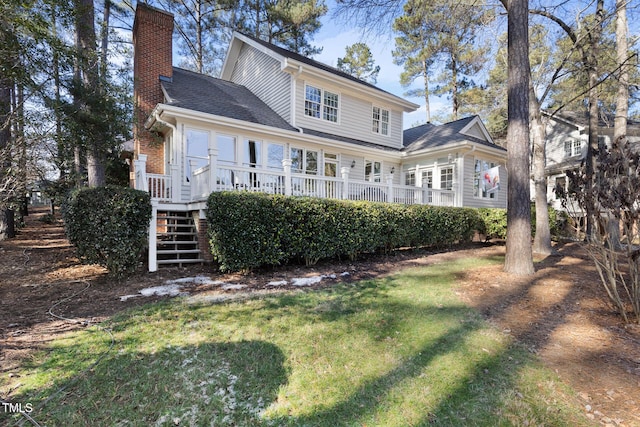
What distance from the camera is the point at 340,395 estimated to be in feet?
8.53

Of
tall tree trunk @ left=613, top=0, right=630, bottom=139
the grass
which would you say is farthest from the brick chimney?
tall tree trunk @ left=613, top=0, right=630, bottom=139

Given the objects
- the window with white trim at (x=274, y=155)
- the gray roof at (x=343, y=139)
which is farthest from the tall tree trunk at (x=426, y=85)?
the window with white trim at (x=274, y=155)

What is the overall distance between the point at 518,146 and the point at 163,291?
7248 millimetres

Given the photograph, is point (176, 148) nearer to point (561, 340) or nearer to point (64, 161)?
point (64, 161)

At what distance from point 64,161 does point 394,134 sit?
40.5ft

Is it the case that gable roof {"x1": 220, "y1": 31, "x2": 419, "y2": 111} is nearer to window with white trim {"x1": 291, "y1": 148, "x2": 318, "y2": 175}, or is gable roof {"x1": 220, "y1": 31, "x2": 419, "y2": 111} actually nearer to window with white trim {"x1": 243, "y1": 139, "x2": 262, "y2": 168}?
window with white trim {"x1": 291, "y1": 148, "x2": 318, "y2": 175}

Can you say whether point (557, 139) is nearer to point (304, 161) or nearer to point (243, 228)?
point (304, 161)

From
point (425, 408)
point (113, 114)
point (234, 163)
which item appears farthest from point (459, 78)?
point (425, 408)

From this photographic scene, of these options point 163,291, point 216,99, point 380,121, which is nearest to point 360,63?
point 380,121

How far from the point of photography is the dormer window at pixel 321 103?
11.9m

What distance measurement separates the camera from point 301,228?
6547mm

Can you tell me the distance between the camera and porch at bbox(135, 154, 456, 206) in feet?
23.4

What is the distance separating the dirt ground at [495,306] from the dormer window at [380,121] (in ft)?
25.9

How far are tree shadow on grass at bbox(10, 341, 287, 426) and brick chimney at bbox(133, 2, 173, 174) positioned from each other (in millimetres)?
8323
